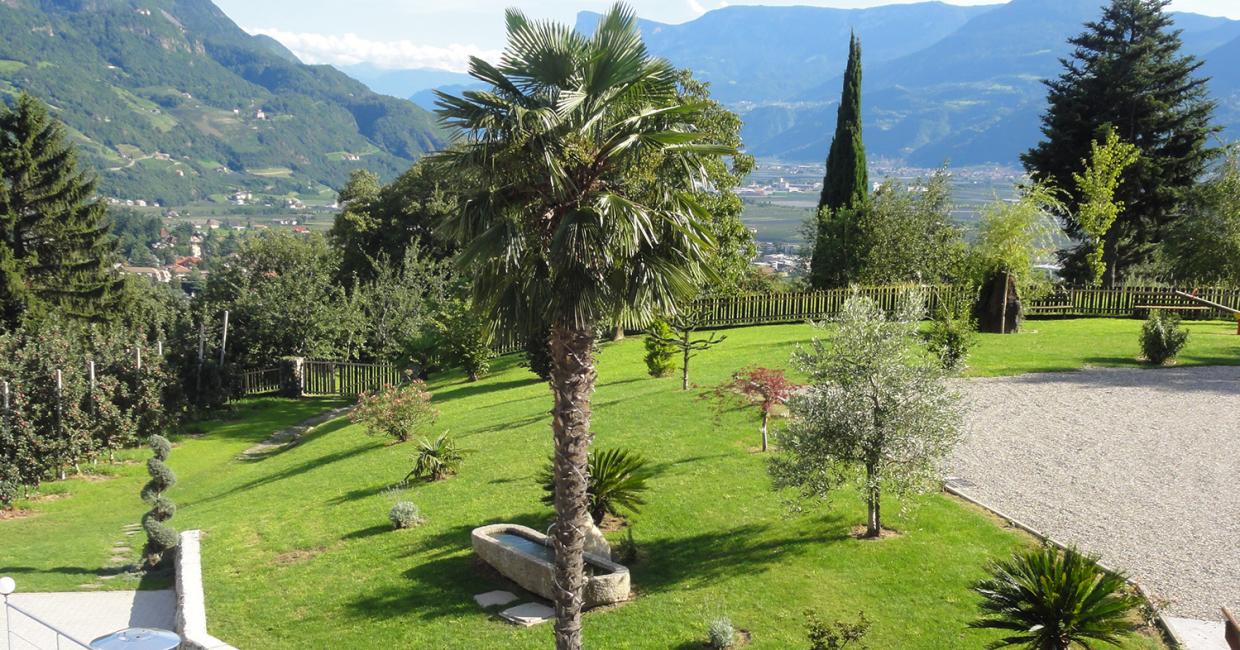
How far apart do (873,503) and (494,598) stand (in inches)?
215

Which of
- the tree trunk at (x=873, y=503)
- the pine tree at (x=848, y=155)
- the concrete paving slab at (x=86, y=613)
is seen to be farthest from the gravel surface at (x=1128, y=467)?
the pine tree at (x=848, y=155)

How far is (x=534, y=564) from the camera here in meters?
11.8

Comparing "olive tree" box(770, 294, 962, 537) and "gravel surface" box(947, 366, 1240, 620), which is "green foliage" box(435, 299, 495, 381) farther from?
"olive tree" box(770, 294, 962, 537)

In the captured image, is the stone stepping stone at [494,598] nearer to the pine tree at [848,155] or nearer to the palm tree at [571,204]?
the palm tree at [571,204]

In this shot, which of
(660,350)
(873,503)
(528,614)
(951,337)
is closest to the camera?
(528,614)

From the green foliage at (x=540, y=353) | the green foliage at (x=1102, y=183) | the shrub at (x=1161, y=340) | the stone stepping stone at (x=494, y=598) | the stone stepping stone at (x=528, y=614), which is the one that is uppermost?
the green foliage at (x=1102, y=183)

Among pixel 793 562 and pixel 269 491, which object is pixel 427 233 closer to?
pixel 269 491

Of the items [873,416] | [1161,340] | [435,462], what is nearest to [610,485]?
[873,416]

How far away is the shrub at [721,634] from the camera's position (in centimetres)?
989

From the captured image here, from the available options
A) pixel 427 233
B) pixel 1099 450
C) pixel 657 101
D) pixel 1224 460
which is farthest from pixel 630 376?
pixel 427 233

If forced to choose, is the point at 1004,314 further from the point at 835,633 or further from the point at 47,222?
the point at 47,222

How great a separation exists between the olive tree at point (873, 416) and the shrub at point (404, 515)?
6.28 m

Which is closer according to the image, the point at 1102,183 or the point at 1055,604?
the point at 1055,604

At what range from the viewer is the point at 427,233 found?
4662 centimetres
